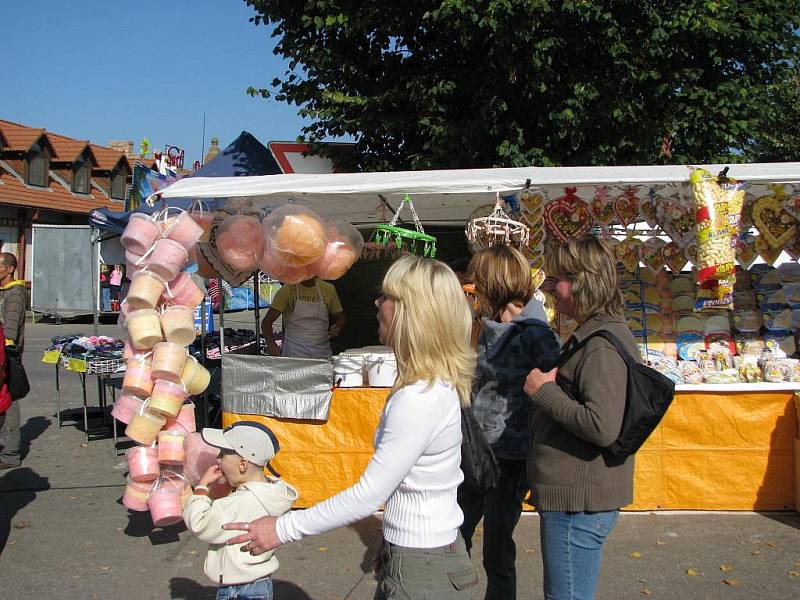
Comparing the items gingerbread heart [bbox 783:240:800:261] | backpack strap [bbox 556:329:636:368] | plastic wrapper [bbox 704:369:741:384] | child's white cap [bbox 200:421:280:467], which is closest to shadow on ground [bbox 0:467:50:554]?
child's white cap [bbox 200:421:280:467]

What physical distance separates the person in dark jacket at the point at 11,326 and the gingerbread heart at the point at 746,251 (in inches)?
238

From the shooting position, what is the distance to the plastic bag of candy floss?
4.54m

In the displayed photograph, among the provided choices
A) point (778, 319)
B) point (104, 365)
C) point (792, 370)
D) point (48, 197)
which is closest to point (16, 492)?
point (104, 365)

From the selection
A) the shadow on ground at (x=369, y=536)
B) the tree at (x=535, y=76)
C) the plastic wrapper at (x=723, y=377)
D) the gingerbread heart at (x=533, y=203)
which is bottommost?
the shadow on ground at (x=369, y=536)

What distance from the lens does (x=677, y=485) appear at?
4957 millimetres

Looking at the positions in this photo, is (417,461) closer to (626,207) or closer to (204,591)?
(204,591)

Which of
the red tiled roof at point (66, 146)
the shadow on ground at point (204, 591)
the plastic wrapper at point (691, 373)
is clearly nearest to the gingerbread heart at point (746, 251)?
the plastic wrapper at point (691, 373)

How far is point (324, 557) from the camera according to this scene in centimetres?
443

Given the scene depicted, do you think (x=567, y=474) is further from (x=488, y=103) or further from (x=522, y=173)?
(x=488, y=103)

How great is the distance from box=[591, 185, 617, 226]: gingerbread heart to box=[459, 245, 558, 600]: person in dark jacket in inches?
95.0

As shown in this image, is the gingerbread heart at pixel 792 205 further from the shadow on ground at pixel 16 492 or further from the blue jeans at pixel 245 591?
the shadow on ground at pixel 16 492

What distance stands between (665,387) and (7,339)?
611 cm

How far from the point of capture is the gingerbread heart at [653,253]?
529cm

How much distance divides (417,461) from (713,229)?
3.36 metres
